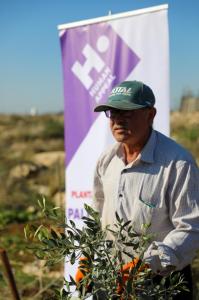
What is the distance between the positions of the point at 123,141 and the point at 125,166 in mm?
145

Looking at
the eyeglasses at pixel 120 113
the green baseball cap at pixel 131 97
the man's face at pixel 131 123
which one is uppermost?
the green baseball cap at pixel 131 97

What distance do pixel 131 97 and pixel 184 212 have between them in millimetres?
552

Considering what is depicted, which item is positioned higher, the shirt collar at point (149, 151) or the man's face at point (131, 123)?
the man's face at point (131, 123)

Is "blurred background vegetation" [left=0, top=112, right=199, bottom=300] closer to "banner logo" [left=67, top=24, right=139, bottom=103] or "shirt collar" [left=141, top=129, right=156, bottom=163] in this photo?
"shirt collar" [left=141, top=129, right=156, bottom=163]

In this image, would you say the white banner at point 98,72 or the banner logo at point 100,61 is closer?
the white banner at point 98,72

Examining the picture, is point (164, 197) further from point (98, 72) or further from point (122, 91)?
point (98, 72)

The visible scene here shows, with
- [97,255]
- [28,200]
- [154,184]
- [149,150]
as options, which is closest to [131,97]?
[149,150]

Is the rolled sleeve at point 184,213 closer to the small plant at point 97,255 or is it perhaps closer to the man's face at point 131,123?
the man's face at point 131,123

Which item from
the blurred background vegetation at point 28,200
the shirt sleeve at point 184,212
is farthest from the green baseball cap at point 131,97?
the blurred background vegetation at point 28,200

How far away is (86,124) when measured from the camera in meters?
4.45

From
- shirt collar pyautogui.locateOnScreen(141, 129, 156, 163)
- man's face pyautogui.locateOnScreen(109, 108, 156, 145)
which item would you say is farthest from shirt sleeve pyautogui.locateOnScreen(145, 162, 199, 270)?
man's face pyautogui.locateOnScreen(109, 108, 156, 145)

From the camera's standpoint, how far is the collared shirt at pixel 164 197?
8.74 feet

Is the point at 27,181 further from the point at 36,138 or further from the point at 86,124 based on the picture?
the point at 36,138

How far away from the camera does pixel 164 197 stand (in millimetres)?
2725
